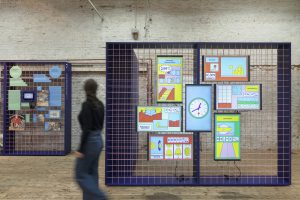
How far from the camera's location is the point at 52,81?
30.2 ft

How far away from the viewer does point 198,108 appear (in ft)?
19.6

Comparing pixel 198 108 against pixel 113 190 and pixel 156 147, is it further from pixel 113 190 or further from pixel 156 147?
pixel 113 190

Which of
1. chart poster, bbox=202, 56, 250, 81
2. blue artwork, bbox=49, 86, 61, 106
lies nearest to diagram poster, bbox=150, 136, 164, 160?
chart poster, bbox=202, 56, 250, 81

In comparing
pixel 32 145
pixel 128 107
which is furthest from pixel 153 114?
pixel 32 145

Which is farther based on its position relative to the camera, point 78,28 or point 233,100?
point 78,28

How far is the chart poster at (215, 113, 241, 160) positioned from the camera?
5.97m

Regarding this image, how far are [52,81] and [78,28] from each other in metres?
1.80

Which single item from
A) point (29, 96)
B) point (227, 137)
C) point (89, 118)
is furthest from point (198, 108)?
point (29, 96)

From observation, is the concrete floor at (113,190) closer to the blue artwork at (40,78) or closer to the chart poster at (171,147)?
the chart poster at (171,147)

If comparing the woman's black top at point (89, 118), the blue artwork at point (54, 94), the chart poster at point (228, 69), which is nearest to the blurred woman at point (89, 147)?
the woman's black top at point (89, 118)

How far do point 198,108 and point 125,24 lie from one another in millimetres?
4882

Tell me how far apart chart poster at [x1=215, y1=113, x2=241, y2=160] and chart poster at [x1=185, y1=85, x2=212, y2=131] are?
194 mm

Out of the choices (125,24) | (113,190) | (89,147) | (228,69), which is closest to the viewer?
(89,147)

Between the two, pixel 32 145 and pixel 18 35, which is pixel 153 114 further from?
pixel 18 35
